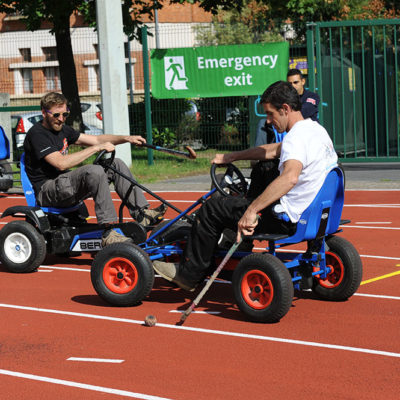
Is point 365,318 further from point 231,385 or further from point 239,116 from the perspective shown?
point 239,116

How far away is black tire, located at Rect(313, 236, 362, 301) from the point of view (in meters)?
6.23

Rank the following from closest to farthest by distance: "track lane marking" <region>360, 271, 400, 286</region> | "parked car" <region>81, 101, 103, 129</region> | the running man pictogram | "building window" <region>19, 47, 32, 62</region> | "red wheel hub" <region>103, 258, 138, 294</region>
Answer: "red wheel hub" <region>103, 258, 138, 294</region> → "track lane marking" <region>360, 271, 400, 286</region> → the running man pictogram → "parked car" <region>81, 101, 103, 129</region> → "building window" <region>19, 47, 32, 62</region>

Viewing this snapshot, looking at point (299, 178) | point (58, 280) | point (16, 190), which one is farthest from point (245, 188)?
point (16, 190)

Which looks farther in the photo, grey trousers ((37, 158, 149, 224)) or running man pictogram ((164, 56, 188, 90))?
running man pictogram ((164, 56, 188, 90))

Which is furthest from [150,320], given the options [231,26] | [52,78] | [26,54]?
[26,54]

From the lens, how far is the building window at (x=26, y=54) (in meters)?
40.0

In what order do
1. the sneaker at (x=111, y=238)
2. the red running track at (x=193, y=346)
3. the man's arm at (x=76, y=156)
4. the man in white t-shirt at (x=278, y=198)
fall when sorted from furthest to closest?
the man's arm at (x=76, y=156), the sneaker at (x=111, y=238), the man in white t-shirt at (x=278, y=198), the red running track at (x=193, y=346)

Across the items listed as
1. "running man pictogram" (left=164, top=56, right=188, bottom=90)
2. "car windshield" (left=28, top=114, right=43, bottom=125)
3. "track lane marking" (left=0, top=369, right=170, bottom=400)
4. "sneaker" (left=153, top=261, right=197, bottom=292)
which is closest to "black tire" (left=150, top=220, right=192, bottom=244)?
"sneaker" (left=153, top=261, right=197, bottom=292)

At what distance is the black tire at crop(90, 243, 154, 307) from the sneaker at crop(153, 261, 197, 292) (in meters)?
0.09

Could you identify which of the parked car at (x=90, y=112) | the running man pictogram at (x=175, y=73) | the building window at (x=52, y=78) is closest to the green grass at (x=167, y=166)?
the running man pictogram at (x=175, y=73)

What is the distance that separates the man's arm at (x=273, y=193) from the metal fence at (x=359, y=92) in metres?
9.68

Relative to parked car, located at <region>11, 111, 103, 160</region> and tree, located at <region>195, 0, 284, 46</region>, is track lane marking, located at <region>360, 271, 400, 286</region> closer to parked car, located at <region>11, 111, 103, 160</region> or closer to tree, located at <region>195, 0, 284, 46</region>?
parked car, located at <region>11, 111, 103, 160</region>

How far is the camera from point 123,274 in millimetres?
6301

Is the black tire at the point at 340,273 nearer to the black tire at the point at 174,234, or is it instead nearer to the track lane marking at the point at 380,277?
the track lane marking at the point at 380,277
